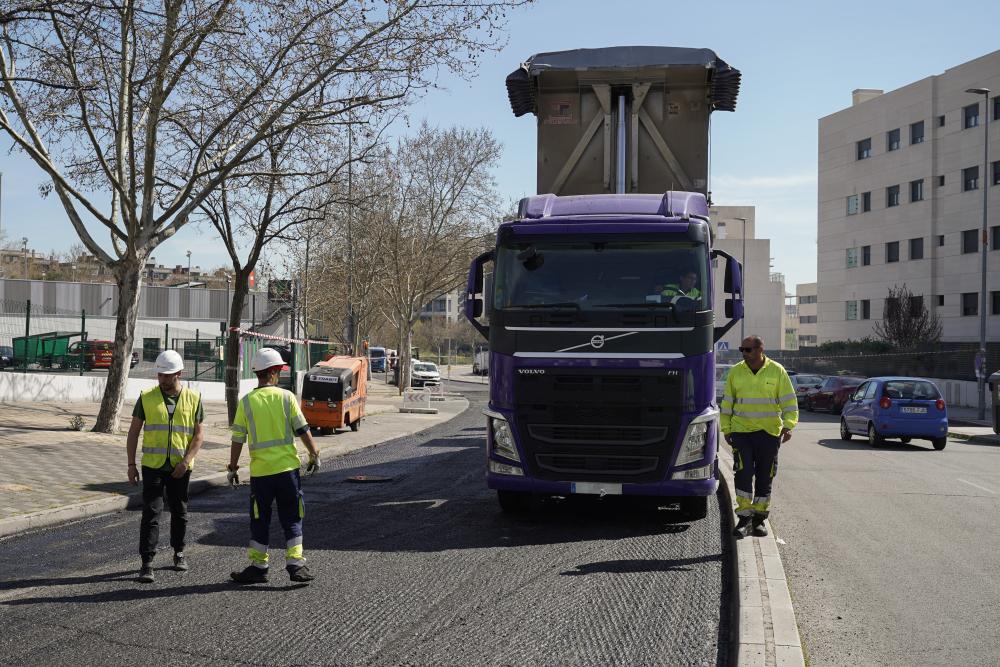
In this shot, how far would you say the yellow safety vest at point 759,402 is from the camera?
344 inches

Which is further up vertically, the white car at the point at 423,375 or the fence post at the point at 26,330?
the fence post at the point at 26,330

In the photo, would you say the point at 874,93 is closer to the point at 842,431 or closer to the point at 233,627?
the point at 842,431

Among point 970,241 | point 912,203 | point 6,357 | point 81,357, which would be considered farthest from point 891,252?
point 6,357

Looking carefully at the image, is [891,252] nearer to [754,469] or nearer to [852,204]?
[852,204]

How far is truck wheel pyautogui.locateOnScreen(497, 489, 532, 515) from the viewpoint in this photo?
981 centimetres

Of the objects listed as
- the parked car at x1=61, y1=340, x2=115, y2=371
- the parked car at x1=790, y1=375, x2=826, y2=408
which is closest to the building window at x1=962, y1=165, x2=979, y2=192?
the parked car at x1=790, y1=375, x2=826, y2=408

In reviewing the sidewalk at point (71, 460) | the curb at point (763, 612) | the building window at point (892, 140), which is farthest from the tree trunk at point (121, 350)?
the building window at point (892, 140)

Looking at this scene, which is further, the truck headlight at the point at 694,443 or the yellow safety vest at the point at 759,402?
the truck headlight at the point at 694,443

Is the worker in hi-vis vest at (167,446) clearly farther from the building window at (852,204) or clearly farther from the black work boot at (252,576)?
the building window at (852,204)

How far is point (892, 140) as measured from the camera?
5797 cm

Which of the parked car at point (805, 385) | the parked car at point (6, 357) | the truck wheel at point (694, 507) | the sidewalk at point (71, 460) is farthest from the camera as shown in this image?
the parked car at point (805, 385)

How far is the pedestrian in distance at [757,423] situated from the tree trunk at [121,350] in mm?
11990

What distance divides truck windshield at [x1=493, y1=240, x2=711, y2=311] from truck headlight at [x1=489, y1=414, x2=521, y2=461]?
3.70 ft

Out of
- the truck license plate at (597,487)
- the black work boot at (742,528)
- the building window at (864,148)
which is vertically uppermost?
the building window at (864,148)
